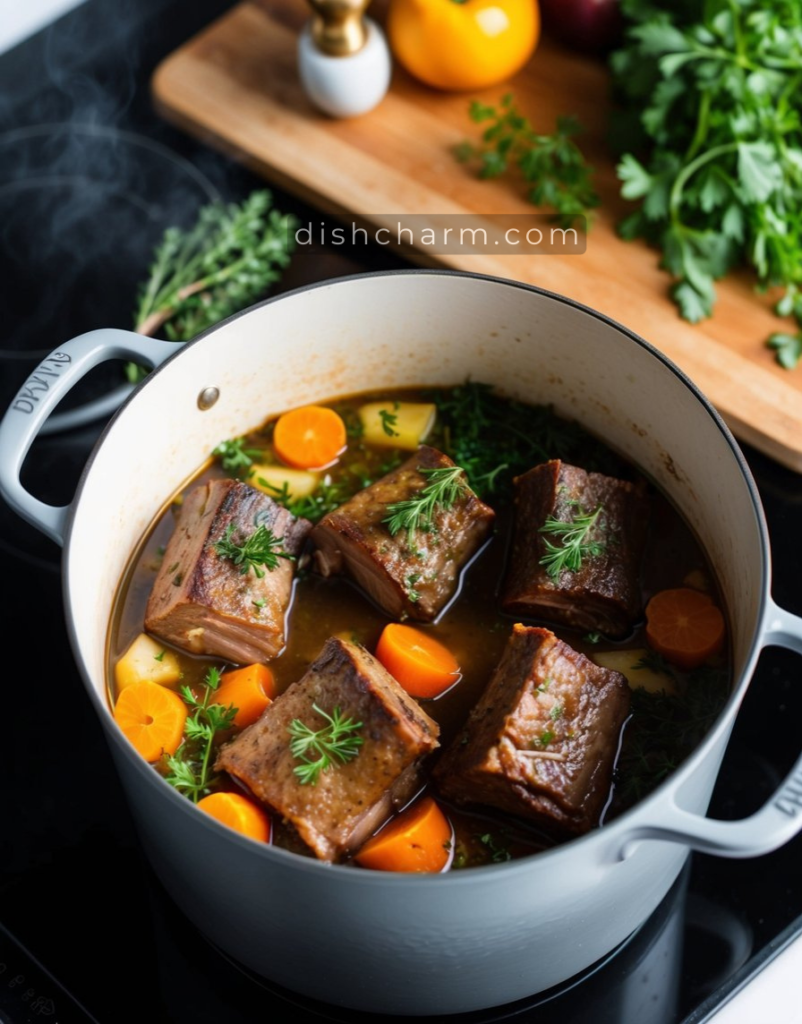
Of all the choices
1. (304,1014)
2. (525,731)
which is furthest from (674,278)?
(304,1014)

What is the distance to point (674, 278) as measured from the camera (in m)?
2.50

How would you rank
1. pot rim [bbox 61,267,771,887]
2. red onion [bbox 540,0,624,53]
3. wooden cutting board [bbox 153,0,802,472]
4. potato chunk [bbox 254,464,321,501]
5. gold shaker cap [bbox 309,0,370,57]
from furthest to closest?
red onion [bbox 540,0,624,53]
gold shaker cap [bbox 309,0,370,57]
wooden cutting board [bbox 153,0,802,472]
potato chunk [bbox 254,464,321,501]
pot rim [bbox 61,267,771,887]

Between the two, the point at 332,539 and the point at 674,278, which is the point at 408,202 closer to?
the point at 674,278

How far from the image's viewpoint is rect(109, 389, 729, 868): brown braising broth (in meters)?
1.73

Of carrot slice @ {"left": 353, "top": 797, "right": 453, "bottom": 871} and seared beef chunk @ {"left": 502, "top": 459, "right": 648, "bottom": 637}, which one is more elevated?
seared beef chunk @ {"left": 502, "top": 459, "right": 648, "bottom": 637}

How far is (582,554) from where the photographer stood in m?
1.92

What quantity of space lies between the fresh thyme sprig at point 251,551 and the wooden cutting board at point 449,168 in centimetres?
88

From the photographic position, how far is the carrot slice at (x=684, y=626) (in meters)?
1.86

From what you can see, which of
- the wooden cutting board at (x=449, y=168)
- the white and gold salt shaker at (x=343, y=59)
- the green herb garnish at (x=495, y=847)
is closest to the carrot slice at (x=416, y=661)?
the green herb garnish at (x=495, y=847)

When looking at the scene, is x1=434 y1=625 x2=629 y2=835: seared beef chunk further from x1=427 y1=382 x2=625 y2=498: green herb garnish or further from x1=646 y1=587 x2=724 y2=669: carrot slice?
x1=427 y1=382 x2=625 y2=498: green herb garnish

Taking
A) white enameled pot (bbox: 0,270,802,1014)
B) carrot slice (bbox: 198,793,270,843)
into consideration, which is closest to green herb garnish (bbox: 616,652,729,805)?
white enameled pot (bbox: 0,270,802,1014)

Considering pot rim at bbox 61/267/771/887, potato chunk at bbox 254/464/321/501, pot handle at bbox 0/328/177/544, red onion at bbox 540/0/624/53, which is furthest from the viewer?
red onion at bbox 540/0/624/53

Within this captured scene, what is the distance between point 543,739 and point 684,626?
0.37 metres

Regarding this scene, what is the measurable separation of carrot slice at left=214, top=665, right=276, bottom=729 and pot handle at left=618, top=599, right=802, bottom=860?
723mm
